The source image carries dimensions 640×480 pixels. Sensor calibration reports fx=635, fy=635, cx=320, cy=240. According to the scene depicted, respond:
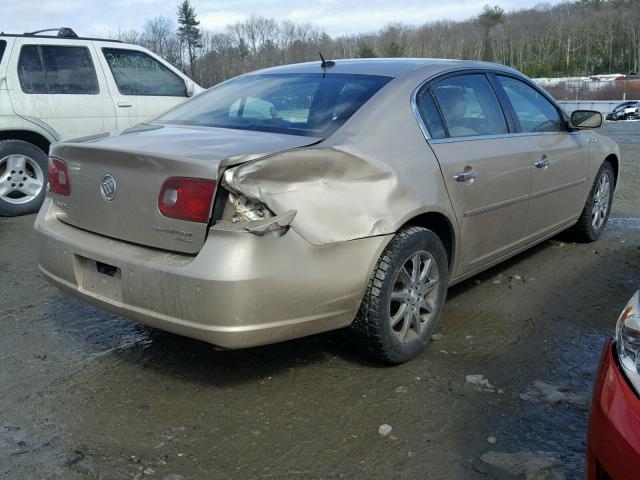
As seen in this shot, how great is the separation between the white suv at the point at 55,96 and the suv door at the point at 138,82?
0.04 feet

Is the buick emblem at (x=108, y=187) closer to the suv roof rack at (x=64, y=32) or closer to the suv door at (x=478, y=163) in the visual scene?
the suv door at (x=478, y=163)

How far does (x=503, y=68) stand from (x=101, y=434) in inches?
137

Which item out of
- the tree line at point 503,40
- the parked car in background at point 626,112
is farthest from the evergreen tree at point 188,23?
the parked car in background at point 626,112

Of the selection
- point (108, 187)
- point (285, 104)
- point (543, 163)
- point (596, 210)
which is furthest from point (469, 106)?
point (596, 210)

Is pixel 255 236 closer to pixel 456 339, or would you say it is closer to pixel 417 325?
pixel 417 325

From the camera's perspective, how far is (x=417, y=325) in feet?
11.0

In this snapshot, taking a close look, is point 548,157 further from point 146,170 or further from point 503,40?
point 503,40

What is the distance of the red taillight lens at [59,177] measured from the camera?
10.5 ft

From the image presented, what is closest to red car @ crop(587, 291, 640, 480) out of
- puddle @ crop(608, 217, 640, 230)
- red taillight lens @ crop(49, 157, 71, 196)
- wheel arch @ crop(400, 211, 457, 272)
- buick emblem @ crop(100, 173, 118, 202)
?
wheel arch @ crop(400, 211, 457, 272)

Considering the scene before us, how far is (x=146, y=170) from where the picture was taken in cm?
279

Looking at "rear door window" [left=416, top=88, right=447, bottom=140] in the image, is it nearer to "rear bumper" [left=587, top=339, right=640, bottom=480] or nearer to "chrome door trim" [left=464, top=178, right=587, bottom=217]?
"chrome door trim" [left=464, top=178, right=587, bottom=217]

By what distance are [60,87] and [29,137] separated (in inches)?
26.4

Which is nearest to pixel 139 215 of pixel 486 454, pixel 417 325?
pixel 417 325

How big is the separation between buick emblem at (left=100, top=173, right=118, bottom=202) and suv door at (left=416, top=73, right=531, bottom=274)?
64.9 inches
